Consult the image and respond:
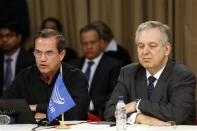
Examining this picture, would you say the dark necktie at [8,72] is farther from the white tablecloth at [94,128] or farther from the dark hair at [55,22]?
the white tablecloth at [94,128]

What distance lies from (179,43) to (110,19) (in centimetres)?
102

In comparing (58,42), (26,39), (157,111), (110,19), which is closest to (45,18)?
(26,39)

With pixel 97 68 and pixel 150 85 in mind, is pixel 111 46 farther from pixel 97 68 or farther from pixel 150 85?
pixel 150 85

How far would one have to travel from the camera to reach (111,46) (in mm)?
6258

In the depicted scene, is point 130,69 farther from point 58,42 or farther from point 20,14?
point 20,14

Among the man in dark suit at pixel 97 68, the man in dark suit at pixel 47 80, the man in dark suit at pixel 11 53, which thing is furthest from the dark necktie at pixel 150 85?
the man in dark suit at pixel 11 53

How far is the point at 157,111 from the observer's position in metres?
3.71

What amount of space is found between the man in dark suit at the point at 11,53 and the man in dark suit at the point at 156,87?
91.9 inches

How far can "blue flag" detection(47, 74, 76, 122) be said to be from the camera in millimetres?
3629

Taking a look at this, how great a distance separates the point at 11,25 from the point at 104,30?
1196mm

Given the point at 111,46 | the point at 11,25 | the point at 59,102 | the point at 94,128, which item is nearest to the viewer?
the point at 94,128

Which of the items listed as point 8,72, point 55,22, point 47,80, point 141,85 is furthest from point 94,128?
point 55,22

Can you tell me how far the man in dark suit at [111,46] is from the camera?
20.1 ft

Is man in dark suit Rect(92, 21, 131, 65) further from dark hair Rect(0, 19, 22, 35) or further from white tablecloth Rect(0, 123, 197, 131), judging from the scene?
white tablecloth Rect(0, 123, 197, 131)
